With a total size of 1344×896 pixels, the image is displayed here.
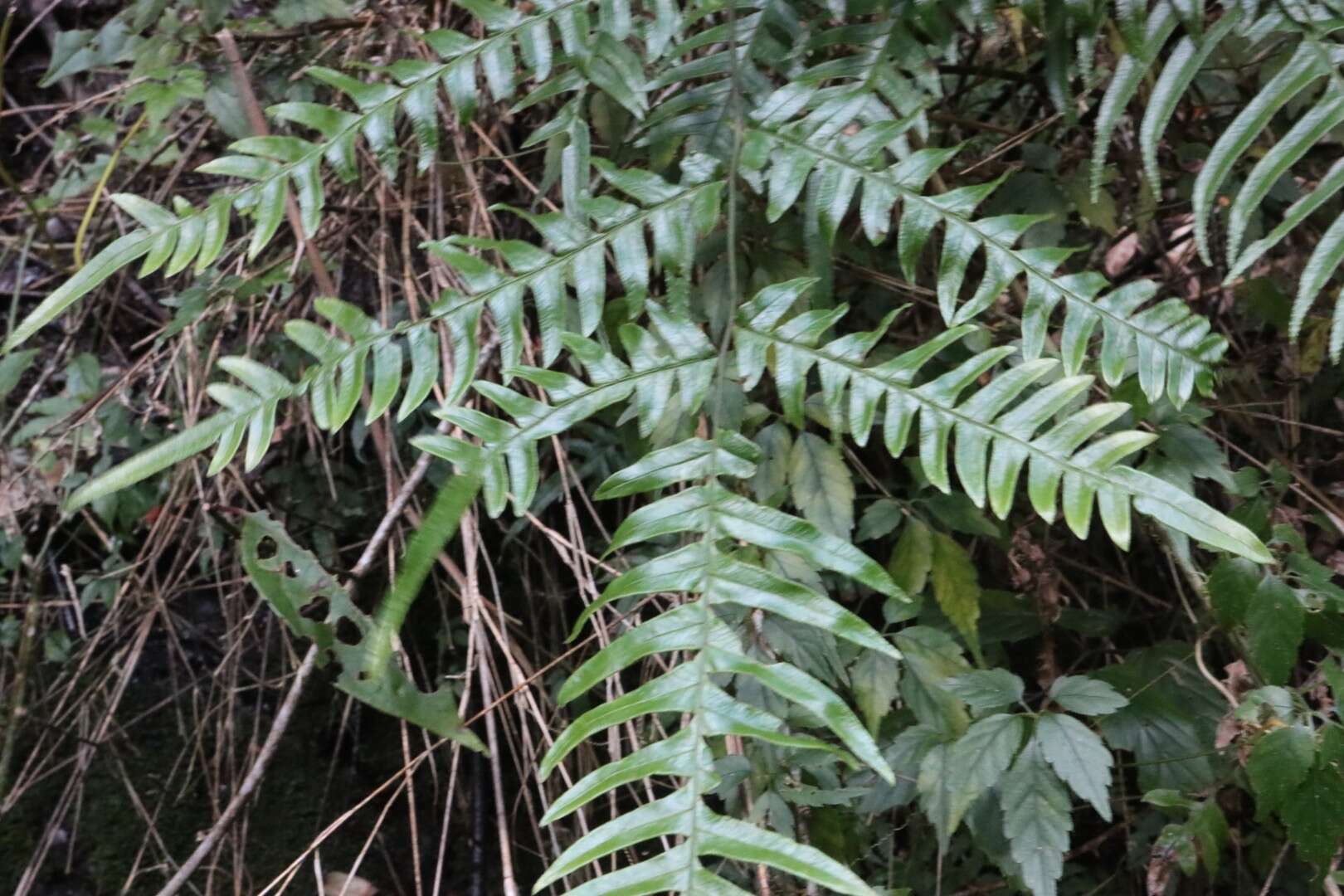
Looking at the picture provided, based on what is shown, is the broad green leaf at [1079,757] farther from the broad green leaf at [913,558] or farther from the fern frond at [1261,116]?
the fern frond at [1261,116]

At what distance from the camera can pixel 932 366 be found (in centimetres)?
126

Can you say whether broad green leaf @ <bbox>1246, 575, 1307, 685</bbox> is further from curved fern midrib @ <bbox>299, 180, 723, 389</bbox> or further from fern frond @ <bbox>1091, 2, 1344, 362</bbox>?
curved fern midrib @ <bbox>299, 180, 723, 389</bbox>

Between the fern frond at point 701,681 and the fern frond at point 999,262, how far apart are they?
0.91 ft

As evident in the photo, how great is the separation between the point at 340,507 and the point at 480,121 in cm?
65

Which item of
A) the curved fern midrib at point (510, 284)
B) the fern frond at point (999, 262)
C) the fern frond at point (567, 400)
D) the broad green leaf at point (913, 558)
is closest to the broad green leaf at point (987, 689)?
the broad green leaf at point (913, 558)

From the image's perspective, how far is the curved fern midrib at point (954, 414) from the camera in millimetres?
781

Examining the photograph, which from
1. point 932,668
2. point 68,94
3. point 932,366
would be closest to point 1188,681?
point 932,668

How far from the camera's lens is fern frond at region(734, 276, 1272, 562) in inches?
30.1

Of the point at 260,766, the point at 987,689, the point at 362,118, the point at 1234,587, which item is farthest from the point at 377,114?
the point at 1234,587

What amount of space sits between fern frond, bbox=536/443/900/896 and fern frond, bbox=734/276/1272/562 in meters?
0.11

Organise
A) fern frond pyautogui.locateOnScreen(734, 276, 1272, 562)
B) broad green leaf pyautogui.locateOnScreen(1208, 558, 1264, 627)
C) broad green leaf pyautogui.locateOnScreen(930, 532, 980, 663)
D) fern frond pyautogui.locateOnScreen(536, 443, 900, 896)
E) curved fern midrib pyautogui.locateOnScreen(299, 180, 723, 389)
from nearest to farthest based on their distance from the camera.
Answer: fern frond pyautogui.locateOnScreen(536, 443, 900, 896) → fern frond pyautogui.locateOnScreen(734, 276, 1272, 562) → curved fern midrib pyautogui.locateOnScreen(299, 180, 723, 389) → broad green leaf pyautogui.locateOnScreen(1208, 558, 1264, 627) → broad green leaf pyautogui.locateOnScreen(930, 532, 980, 663)

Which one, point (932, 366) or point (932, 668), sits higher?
point (932, 366)

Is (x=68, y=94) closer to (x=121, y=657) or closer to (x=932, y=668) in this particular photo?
(x=121, y=657)

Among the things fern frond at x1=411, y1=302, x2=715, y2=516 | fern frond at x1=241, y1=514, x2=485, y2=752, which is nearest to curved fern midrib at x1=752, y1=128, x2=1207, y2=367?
fern frond at x1=411, y1=302, x2=715, y2=516
